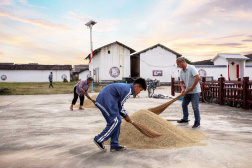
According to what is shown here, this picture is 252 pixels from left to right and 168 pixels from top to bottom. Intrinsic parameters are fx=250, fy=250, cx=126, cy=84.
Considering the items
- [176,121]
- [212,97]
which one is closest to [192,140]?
[176,121]

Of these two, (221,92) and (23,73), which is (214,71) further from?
(23,73)

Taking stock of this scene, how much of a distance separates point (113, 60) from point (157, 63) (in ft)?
21.1

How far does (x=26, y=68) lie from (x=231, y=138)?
58.7 m

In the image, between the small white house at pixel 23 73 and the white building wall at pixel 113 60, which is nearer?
the white building wall at pixel 113 60

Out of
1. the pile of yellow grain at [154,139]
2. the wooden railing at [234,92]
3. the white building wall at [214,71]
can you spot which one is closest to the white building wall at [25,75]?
the white building wall at [214,71]

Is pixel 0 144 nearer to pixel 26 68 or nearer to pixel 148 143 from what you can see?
pixel 148 143

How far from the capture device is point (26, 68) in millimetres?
58094

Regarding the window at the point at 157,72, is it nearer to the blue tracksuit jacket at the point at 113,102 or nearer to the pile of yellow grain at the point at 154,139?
the pile of yellow grain at the point at 154,139

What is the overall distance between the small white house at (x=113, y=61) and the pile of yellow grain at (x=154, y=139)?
2941cm

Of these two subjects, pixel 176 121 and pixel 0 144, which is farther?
pixel 176 121

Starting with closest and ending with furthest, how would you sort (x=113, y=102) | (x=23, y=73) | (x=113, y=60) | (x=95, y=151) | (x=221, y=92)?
1. (x=113, y=102)
2. (x=95, y=151)
3. (x=221, y=92)
4. (x=113, y=60)
5. (x=23, y=73)

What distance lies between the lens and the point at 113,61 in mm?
34969

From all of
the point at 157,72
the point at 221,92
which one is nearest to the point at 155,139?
the point at 221,92

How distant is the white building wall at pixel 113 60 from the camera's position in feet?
114
